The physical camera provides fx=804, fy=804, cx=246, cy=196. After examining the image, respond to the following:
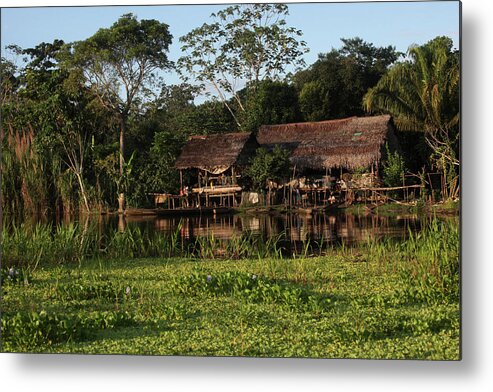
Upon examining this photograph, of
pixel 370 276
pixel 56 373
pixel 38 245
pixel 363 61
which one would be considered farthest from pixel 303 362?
pixel 38 245

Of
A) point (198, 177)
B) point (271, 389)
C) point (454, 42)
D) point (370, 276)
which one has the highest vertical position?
point (454, 42)

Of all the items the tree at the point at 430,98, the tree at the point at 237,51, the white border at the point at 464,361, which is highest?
the tree at the point at 237,51

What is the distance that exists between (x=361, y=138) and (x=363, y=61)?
57 cm

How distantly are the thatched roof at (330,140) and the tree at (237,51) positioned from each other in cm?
30

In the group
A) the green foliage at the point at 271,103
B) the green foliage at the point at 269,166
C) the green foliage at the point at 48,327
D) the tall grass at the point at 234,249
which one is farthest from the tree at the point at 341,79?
the green foliage at the point at 48,327

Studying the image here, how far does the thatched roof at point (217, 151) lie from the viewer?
523cm

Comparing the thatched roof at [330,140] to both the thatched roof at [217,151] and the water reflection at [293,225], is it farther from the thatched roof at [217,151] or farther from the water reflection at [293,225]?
the water reflection at [293,225]

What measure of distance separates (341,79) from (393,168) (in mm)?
652

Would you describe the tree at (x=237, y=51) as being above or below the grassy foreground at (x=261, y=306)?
above

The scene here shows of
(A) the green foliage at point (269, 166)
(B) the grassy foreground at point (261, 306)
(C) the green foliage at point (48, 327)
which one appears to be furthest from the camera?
(A) the green foliage at point (269, 166)

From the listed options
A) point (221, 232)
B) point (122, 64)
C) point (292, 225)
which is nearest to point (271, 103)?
point (292, 225)

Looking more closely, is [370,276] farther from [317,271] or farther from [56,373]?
[56,373]

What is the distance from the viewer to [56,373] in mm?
4668

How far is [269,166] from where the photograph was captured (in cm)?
527
